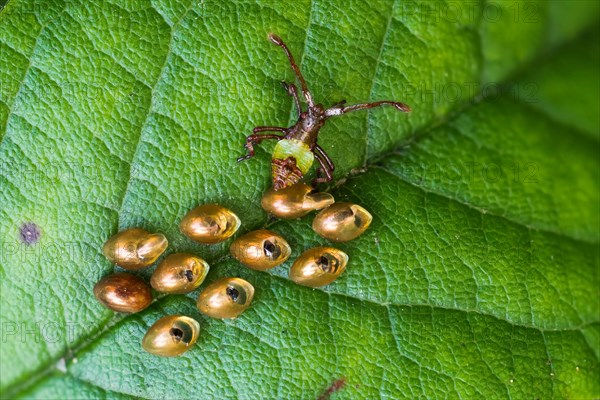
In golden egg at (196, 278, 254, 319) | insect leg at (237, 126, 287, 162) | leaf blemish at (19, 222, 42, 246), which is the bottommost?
golden egg at (196, 278, 254, 319)

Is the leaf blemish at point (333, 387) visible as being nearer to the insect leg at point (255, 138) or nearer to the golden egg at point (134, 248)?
the golden egg at point (134, 248)

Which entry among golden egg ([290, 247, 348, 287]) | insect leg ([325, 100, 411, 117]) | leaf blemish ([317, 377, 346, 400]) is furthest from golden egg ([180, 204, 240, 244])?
leaf blemish ([317, 377, 346, 400])

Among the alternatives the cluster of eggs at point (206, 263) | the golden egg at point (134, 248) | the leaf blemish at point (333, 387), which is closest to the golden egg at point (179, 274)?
Result: the cluster of eggs at point (206, 263)

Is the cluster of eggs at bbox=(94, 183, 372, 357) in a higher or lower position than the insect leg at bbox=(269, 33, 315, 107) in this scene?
lower

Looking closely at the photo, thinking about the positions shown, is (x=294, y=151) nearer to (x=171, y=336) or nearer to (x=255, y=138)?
(x=255, y=138)

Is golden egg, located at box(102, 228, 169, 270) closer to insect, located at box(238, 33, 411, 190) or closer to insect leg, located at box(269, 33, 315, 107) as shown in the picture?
insect, located at box(238, 33, 411, 190)

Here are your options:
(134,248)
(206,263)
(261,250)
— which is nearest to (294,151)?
(261,250)

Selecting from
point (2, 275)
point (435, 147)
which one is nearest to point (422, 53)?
point (435, 147)
